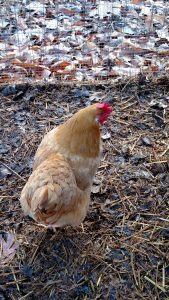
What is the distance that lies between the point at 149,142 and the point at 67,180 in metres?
1.36

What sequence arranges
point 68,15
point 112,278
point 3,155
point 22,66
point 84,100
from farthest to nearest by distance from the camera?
point 68,15 → point 22,66 → point 84,100 → point 3,155 → point 112,278

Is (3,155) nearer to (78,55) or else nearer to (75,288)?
(75,288)

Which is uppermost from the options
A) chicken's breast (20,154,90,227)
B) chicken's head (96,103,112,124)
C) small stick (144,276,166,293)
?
chicken's head (96,103,112,124)

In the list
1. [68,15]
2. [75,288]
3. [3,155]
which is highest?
[68,15]

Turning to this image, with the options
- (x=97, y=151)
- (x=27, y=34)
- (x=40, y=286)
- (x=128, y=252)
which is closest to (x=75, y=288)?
(x=40, y=286)

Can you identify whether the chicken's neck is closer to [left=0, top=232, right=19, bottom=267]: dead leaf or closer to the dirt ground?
the dirt ground

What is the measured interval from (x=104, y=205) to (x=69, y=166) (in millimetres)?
627

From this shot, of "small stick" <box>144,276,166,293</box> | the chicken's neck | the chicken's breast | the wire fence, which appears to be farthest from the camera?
the wire fence

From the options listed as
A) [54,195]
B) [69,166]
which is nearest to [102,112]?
[69,166]

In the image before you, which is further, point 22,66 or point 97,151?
point 22,66

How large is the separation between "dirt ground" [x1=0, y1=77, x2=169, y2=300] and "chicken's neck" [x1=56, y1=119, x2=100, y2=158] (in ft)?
1.88

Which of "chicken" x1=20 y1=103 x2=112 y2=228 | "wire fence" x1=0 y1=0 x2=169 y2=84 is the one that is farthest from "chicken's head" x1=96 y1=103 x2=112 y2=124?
"wire fence" x1=0 y1=0 x2=169 y2=84

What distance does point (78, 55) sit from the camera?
4.64 m

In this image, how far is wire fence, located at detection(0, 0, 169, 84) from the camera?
4406mm
